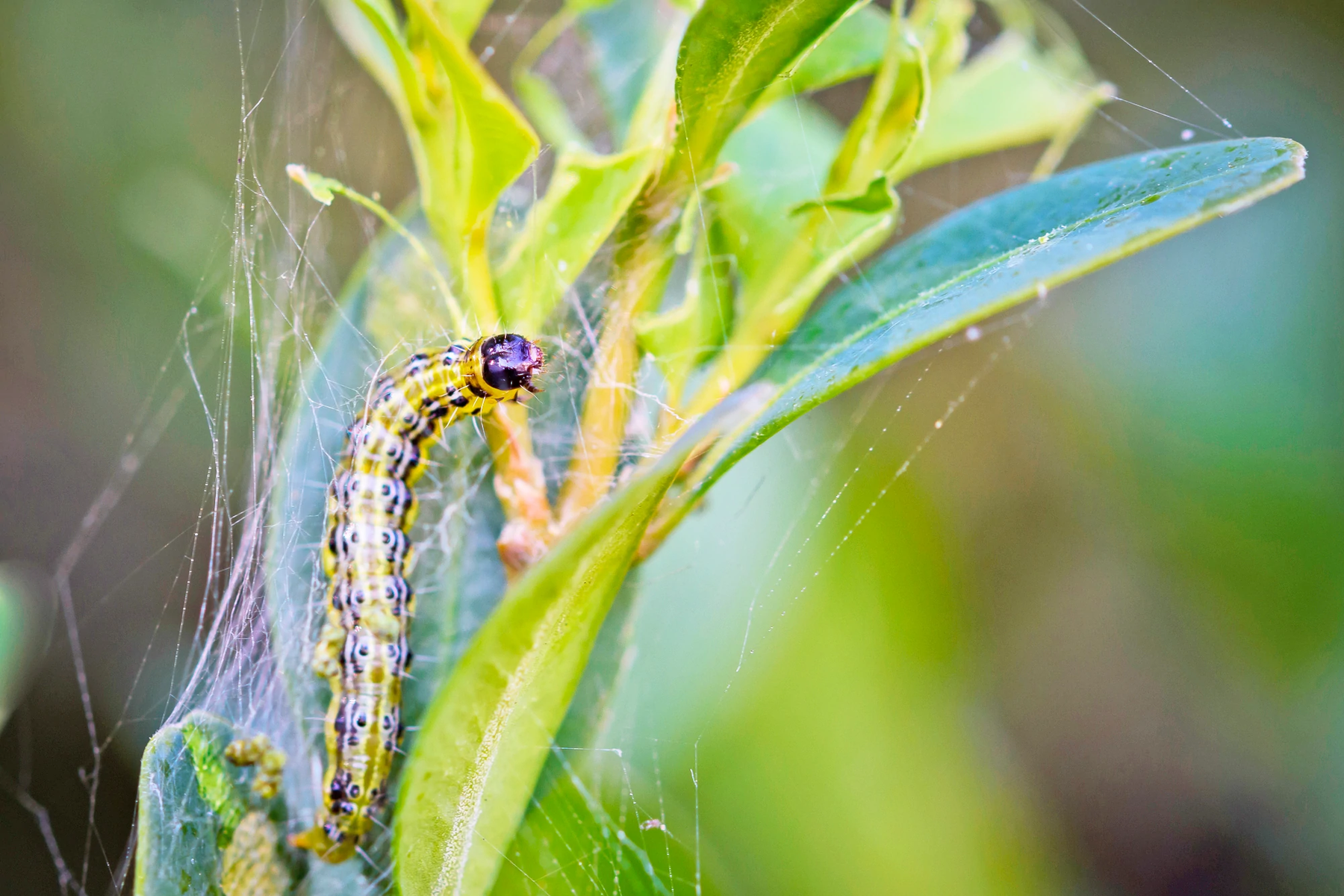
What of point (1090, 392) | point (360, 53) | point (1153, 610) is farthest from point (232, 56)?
point (1153, 610)

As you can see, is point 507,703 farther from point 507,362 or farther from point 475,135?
point 475,135

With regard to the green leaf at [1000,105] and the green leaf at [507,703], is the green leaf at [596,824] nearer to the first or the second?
the green leaf at [507,703]

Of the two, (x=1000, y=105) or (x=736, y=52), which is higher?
(x=1000, y=105)

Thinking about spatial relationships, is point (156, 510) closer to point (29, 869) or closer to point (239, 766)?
point (29, 869)

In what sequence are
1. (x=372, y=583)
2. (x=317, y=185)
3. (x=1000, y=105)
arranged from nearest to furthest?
1. (x=317, y=185)
2. (x=372, y=583)
3. (x=1000, y=105)

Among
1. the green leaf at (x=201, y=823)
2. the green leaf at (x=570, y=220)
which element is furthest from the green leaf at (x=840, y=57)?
the green leaf at (x=201, y=823)

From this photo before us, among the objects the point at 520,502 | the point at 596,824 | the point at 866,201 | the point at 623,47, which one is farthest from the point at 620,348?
the point at 623,47
